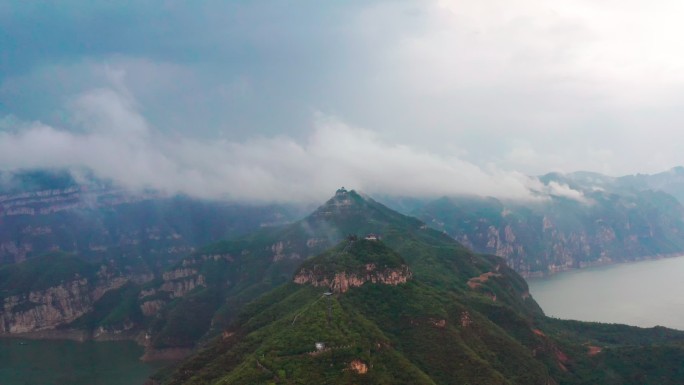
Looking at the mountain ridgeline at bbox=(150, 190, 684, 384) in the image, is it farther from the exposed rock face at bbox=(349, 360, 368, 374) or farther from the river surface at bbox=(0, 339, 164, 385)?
the river surface at bbox=(0, 339, 164, 385)

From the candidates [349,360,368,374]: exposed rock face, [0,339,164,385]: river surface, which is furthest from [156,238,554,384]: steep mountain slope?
[0,339,164,385]: river surface

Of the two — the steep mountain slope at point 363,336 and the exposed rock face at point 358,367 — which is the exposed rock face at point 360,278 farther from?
the exposed rock face at point 358,367

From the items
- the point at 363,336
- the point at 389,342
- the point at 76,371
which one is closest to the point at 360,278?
the point at 389,342

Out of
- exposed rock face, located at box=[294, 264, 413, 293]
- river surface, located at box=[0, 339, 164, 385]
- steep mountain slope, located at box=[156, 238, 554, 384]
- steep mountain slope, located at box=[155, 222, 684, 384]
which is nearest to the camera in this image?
steep mountain slope, located at box=[156, 238, 554, 384]

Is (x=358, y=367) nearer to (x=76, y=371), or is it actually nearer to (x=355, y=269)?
(x=355, y=269)

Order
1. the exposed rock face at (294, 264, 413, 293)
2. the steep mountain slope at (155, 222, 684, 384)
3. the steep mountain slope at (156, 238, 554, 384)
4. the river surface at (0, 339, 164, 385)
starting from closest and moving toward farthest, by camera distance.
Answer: the steep mountain slope at (156, 238, 554, 384) → the steep mountain slope at (155, 222, 684, 384) → the exposed rock face at (294, 264, 413, 293) → the river surface at (0, 339, 164, 385)

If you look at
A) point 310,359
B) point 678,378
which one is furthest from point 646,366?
point 310,359

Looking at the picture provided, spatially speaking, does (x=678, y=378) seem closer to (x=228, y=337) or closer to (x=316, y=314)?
(x=316, y=314)

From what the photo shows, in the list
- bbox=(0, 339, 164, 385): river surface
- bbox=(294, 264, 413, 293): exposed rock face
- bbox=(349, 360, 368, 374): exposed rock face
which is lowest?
bbox=(0, 339, 164, 385): river surface
